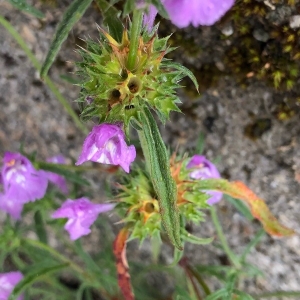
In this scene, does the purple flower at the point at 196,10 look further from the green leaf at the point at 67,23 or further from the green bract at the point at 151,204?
Answer: the green bract at the point at 151,204

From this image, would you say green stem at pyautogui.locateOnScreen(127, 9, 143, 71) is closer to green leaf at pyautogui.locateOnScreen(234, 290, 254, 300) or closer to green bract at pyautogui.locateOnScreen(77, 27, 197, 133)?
green bract at pyautogui.locateOnScreen(77, 27, 197, 133)

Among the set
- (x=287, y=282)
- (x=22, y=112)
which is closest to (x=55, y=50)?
(x=22, y=112)

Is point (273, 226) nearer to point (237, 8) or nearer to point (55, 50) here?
point (237, 8)

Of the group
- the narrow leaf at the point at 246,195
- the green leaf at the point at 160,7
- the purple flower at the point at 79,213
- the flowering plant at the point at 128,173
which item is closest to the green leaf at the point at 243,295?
the flowering plant at the point at 128,173

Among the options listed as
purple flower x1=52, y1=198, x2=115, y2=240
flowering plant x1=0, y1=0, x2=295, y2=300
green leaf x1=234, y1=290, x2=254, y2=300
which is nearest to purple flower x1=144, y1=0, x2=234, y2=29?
flowering plant x1=0, y1=0, x2=295, y2=300

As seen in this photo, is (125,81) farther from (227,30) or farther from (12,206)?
(12,206)

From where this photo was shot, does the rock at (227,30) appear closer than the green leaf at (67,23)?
No

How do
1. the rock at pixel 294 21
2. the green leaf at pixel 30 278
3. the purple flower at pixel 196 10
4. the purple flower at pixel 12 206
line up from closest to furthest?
the purple flower at pixel 196 10, the rock at pixel 294 21, the green leaf at pixel 30 278, the purple flower at pixel 12 206
